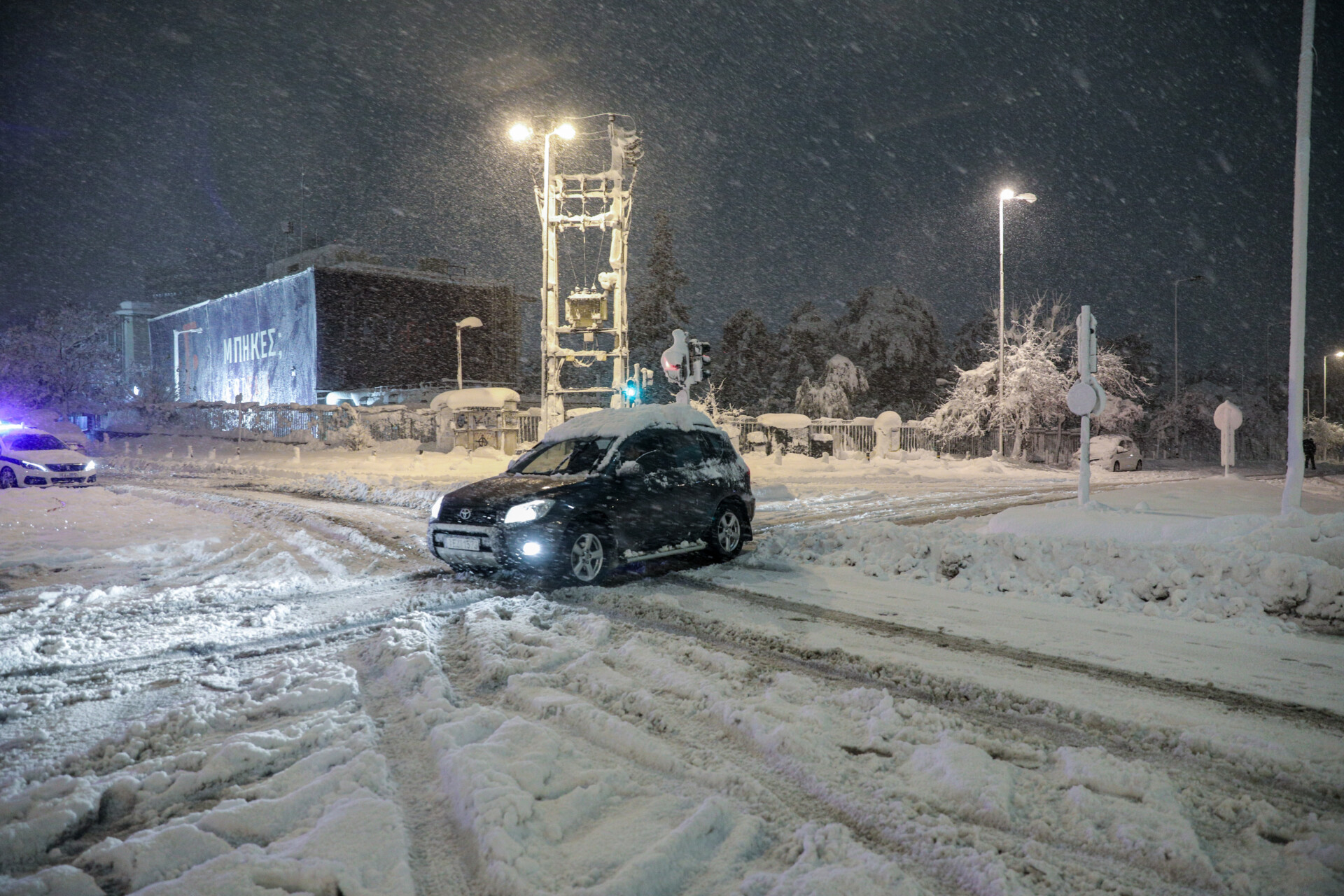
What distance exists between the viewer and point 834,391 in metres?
50.5

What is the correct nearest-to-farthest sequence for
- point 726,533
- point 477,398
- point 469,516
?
point 469,516 → point 726,533 → point 477,398

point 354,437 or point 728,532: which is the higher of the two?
point 354,437

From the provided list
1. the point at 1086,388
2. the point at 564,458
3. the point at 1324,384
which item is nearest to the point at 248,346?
the point at 564,458

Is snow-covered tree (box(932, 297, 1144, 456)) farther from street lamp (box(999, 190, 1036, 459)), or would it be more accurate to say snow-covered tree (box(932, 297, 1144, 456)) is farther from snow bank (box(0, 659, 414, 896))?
snow bank (box(0, 659, 414, 896))

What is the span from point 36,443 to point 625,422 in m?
20.5

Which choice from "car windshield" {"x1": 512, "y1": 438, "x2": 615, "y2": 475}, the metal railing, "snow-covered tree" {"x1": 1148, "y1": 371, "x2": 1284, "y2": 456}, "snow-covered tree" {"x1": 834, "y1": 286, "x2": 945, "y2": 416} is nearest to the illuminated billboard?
the metal railing

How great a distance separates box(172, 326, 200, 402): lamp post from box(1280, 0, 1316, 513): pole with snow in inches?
2802

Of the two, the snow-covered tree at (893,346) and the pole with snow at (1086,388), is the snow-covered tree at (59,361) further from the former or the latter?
the pole with snow at (1086,388)

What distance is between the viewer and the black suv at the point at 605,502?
8328mm

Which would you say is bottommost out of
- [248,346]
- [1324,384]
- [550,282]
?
[1324,384]

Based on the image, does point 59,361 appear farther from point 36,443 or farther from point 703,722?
point 703,722

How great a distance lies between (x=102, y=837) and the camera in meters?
3.37

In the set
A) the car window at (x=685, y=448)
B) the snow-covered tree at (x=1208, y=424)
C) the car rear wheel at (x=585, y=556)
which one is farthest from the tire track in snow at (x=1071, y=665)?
the snow-covered tree at (x=1208, y=424)

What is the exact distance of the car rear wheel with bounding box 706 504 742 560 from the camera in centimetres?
999
